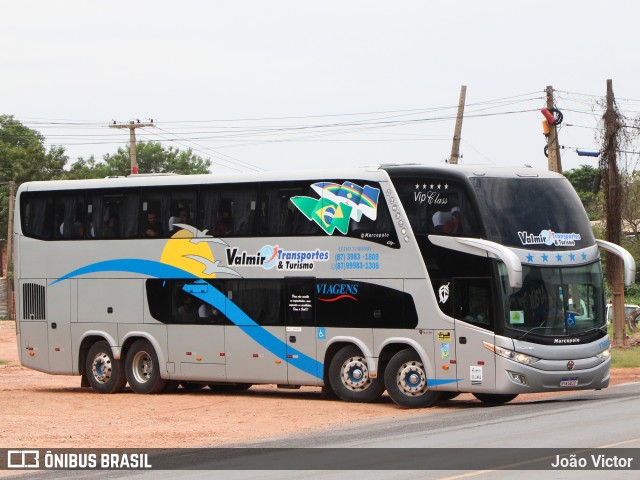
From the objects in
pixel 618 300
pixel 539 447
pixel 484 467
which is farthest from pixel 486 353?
pixel 618 300

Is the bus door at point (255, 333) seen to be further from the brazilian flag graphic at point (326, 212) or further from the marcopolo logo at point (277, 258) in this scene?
the brazilian flag graphic at point (326, 212)

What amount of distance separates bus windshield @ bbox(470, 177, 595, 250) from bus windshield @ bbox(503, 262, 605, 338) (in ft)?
1.68

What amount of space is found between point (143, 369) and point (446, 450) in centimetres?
1296

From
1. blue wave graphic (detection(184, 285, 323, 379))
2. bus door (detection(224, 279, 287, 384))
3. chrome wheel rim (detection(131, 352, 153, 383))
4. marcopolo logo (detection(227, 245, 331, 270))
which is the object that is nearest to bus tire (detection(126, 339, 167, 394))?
chrome wheel rim (detection(131, 352, 153, 383))

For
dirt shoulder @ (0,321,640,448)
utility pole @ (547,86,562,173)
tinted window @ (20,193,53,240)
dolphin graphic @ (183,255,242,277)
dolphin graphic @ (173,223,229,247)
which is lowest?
dirt shoulder @ (0,321,640,448)

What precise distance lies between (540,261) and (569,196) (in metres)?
1.64

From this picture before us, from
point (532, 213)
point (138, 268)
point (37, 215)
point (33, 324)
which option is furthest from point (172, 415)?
point (37, 215)

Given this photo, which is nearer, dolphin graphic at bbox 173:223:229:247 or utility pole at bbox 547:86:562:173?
dolphin graphic at bbox 173:223:229:247

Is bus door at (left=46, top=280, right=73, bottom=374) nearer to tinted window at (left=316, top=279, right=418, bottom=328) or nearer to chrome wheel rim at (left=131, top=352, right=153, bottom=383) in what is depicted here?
chrome wheel rim at (left=131, top=352, right=153, bottom=383)

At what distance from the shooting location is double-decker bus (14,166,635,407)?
2284cm

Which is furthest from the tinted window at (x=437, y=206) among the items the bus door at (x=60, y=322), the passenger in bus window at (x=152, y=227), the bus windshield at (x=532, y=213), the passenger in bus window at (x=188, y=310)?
the bus door at (x=60, y=322)

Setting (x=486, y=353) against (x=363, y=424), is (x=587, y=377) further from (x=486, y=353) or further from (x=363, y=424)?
(x=363, y=424)

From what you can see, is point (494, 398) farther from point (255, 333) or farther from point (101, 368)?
point (101, 368)

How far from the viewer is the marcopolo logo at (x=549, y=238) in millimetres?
22969
